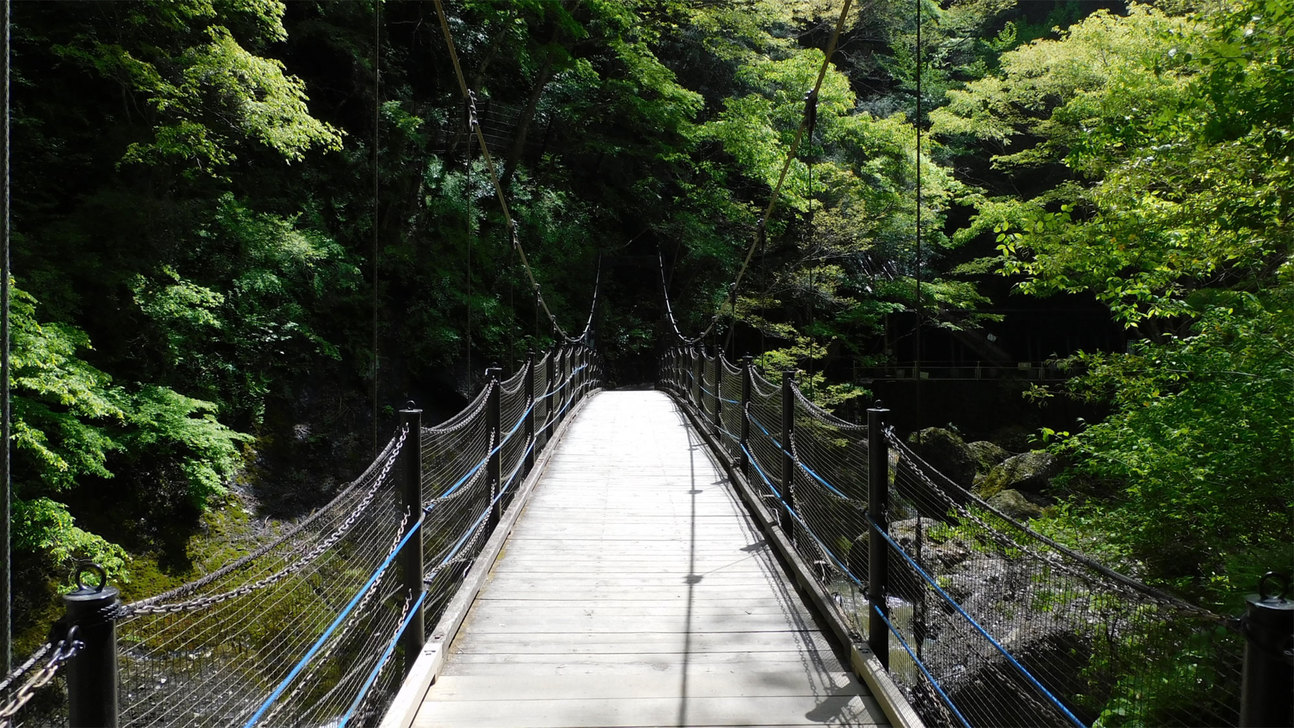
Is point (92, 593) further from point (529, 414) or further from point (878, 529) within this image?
point (529, 414)

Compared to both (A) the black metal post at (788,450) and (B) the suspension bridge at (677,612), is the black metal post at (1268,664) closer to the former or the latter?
(B) the suspension bridge at (677,612)

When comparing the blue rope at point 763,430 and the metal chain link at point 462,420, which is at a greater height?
the metal chain link at point 462,420

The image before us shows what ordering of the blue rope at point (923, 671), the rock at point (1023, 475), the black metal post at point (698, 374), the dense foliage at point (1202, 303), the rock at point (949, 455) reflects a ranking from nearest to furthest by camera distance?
1. the blue rope at point (923, 671)
2. the dense foliage at point (1202, 303)
3. the black metal post at point (698, 374)
4. the rock at point (1023, 475)
5. the rock at point (949, 455)

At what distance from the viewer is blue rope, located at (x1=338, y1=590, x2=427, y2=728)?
1.89 m

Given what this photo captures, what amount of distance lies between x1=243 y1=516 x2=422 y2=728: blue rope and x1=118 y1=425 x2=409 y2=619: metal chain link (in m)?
0.17

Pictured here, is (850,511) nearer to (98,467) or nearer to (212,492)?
(98,467)

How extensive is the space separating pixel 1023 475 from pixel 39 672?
12715mm

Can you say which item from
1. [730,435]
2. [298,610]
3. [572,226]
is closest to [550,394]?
[730,435]

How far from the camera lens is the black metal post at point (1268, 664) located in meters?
1.00

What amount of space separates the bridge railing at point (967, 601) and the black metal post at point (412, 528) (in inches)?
56.5

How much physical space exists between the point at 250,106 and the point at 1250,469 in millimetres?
7782

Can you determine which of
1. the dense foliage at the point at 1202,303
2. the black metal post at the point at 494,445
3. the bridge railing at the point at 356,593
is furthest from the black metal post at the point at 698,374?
the black metal post at the point at 494,445

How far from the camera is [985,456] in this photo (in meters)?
14.5

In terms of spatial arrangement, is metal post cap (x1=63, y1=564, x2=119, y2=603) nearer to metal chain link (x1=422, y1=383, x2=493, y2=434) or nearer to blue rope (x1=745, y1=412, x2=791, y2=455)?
metal chain link (x1=422, y1=383, x2=493, y2=434)
